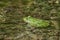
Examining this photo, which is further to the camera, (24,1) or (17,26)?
(24,1)

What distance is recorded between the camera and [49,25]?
3.28m

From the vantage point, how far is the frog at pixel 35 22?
10.7 feet

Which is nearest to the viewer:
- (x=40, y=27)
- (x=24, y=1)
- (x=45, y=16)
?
(x=40, y=27)

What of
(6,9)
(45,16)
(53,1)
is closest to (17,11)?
(6,9)

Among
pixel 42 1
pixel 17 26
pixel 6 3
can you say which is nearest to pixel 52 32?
pixel 17 26

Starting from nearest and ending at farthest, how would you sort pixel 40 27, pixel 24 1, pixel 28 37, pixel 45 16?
pixel 28 37
pixel 40 27
pixel 45 16
pixel 24 1

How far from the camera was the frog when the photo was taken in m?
3.25

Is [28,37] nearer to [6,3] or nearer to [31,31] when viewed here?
[31,31]

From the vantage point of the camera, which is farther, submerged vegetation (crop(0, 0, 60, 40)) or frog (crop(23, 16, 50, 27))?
frog (crop(23, 16, 50, 27))

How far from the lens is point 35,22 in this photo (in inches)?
129

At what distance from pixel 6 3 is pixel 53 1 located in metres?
0.97

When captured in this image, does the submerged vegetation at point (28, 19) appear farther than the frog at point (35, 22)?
No

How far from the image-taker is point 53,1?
3818 mm

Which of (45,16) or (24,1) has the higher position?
(24,1)
